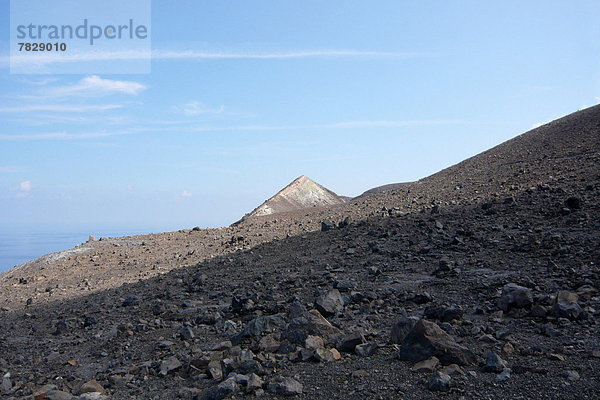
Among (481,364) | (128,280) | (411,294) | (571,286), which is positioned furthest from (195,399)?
(128,280)

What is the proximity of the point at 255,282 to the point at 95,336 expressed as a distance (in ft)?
6.75

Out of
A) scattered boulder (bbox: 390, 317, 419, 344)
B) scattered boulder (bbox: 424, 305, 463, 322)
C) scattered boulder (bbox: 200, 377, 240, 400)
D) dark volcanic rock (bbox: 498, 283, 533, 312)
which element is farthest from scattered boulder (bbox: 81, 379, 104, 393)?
dark volcanic rock (bbox: 498, 283, 533, 312)

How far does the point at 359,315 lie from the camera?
4258 millimetres

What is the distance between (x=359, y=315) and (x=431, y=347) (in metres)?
1.23

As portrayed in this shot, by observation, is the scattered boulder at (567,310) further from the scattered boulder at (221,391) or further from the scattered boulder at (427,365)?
the scattered boulder at (221,391)

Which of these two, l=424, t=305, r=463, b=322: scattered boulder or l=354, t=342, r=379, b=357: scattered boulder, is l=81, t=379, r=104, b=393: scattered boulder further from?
l=424, t=305, r=463, b=322: scattered boulder

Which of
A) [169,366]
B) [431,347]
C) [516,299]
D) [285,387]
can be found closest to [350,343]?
[431,347]

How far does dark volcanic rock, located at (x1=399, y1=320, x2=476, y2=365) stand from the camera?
2992mm

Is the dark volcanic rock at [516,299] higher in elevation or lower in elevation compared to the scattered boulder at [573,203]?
lower

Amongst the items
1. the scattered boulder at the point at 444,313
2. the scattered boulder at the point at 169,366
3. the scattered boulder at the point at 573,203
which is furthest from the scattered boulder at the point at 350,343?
the scattered boulder at the point at 573,203

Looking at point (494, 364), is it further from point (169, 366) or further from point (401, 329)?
point (169, 366)

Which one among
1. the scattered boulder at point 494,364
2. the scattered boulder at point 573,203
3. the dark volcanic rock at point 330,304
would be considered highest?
the scattered boulder at point 573,203

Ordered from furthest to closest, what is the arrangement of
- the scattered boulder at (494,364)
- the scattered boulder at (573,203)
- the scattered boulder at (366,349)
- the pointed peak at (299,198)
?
the pointed peak at (299,198) < the scattered boulder at (573,203) < the scattered boulder at (366,349) < the scattered boulder at (494,364)

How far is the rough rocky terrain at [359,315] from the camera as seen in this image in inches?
115
